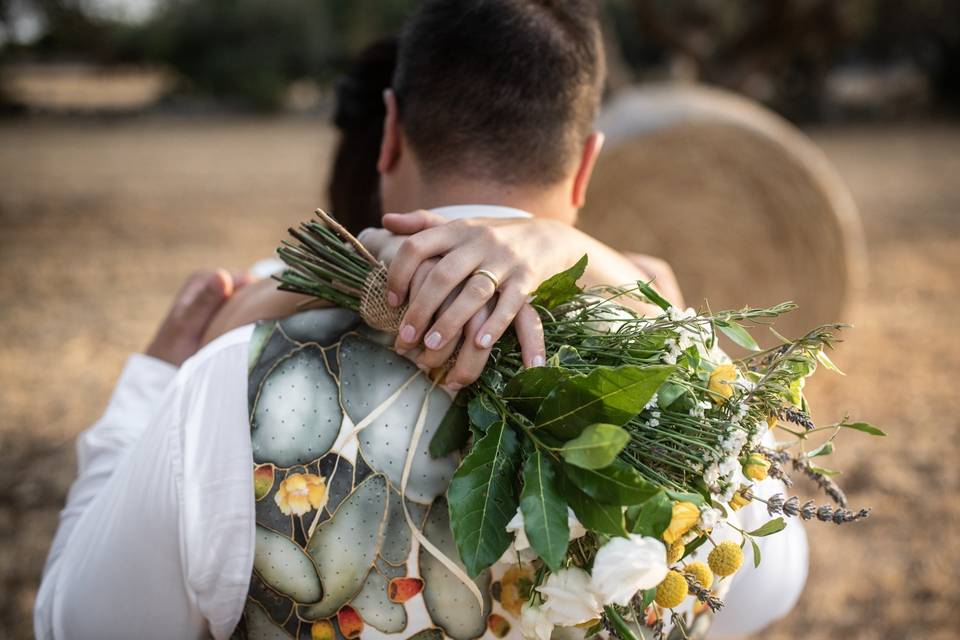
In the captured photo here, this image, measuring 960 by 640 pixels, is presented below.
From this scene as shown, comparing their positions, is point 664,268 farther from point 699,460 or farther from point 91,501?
point 91,501

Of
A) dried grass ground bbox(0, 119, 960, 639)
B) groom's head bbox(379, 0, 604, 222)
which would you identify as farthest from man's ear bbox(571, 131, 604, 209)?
dried grass ground bbox(0, 119, 960, 639)

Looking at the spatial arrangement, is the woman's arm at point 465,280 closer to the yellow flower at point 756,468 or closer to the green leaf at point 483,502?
the green leaf at point 483,502

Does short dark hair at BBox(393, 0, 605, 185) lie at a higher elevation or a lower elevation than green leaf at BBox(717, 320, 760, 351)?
higher

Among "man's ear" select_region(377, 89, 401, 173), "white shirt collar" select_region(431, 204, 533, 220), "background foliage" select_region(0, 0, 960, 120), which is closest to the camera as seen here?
"white shirt collar" select_region(431, 204, 533, 220)

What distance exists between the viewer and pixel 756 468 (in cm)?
119

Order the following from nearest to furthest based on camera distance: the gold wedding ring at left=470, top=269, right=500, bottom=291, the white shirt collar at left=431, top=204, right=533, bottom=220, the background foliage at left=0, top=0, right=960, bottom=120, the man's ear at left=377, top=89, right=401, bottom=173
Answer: the gold wedding ring at left=470, top=269, right=500, bottom=291 < the white shirt collar at left=431, top=204, right=533, bottom=220 < the man's ear at left=377, top=89, right=401, bottom=173 < the background foliage at left=0, top=0, right=960, bottom=120

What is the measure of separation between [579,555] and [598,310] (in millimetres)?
381

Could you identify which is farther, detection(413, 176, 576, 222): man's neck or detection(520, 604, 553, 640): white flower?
detection(413, 176, 576, 222): man's neck

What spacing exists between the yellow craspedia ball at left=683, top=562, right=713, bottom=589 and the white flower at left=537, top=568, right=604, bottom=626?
0.46 ft

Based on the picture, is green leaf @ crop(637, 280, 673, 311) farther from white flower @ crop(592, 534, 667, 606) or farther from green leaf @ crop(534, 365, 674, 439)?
→ white flower @ crop(592, 534, 667, 606)

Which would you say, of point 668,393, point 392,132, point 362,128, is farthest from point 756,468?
point 362,128

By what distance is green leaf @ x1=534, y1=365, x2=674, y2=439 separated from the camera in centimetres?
111

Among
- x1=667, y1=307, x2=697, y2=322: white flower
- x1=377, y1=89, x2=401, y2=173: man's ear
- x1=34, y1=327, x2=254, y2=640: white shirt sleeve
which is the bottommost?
x1=34, y1=327, x2=254, y2=640: white shirt sleeve

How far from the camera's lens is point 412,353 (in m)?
1.32
